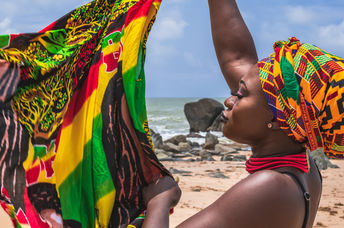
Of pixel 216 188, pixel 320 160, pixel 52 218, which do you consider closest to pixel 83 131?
pixel 52 218

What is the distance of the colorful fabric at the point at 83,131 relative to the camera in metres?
1.95

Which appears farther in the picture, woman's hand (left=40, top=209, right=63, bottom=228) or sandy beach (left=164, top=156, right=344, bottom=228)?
sandy beach (left=164, top=156, right=344, bottom=228)

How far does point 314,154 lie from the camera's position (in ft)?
35.2

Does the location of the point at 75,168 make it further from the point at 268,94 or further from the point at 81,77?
the point at 268,94

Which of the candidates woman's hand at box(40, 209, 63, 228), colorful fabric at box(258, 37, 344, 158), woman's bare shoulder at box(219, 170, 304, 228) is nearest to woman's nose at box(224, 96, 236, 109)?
colorful fabric at box(258, 37, 344, 158)

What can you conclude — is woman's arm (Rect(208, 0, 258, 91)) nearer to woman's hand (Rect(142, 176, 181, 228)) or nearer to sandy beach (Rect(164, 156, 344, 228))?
woman's hand (Rect(142, 176, 181, 228))

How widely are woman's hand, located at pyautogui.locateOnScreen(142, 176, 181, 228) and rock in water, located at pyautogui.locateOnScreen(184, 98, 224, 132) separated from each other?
2278 centimetres

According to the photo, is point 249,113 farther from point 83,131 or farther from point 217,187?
point 217,187

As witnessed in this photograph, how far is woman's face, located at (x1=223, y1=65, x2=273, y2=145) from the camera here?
183 cm

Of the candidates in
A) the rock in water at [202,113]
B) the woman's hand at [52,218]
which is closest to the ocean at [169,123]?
the rock in water at [202,113]

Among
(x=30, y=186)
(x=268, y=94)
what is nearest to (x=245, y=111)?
(x=268, y=94)

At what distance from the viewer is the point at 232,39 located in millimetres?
2188

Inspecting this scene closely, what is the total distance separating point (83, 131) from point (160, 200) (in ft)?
1.65

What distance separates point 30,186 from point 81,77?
61cm
